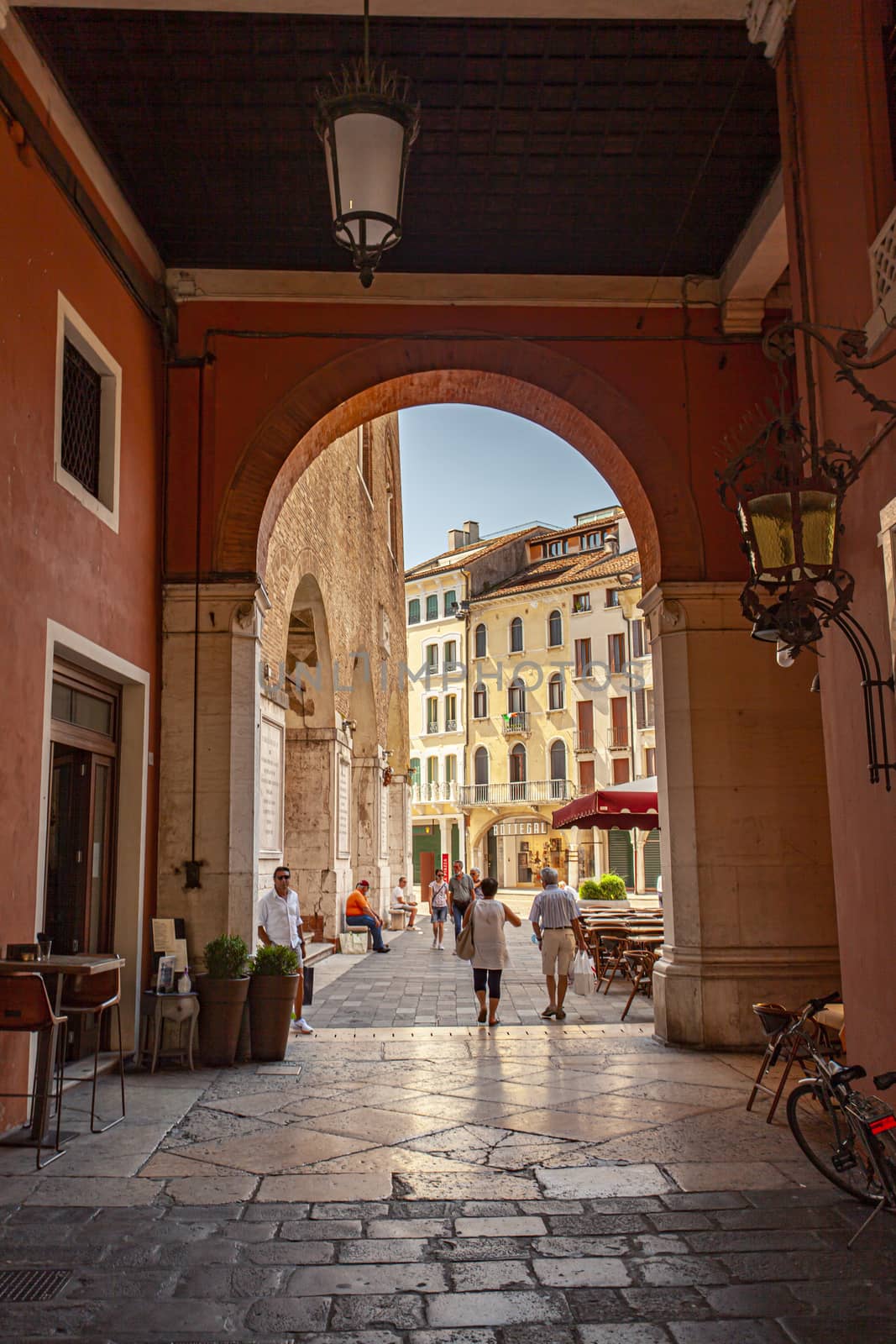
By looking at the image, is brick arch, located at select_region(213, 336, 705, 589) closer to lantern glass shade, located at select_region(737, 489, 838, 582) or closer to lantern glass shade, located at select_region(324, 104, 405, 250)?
lantern glass shade, located at select_region(737, 489, 838, 582)

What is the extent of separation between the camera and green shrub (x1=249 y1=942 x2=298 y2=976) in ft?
27.1

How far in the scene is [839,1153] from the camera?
16.0 feet

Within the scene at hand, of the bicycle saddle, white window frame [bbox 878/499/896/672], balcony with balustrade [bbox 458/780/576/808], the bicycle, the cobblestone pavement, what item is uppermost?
balcony with balustrade [bbox 458/780/576/808]

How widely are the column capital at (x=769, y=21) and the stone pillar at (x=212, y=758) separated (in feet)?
17.0

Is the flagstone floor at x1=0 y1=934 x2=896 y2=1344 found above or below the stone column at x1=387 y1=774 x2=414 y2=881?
below

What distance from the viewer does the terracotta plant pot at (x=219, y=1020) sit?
8062mm

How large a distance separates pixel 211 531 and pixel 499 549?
39715 mm

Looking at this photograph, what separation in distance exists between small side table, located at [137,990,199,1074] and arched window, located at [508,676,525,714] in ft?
120

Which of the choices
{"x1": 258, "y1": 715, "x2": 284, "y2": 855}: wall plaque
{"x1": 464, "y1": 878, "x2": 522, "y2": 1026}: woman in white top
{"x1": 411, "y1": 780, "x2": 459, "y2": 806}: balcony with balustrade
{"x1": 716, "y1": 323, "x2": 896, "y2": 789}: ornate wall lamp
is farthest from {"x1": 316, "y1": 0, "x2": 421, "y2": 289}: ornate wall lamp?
{"x1": 411, "y1": 780, "x2": 459, "y2": 806}: balcony with balustrade

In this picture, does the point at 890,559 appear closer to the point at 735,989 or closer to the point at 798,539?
the point at 798,539

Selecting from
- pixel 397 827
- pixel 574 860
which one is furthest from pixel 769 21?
pixel 574 860

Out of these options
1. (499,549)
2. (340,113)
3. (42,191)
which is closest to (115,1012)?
(42,191)

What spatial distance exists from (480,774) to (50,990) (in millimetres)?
40179

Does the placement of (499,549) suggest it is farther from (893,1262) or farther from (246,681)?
(893,1262)
